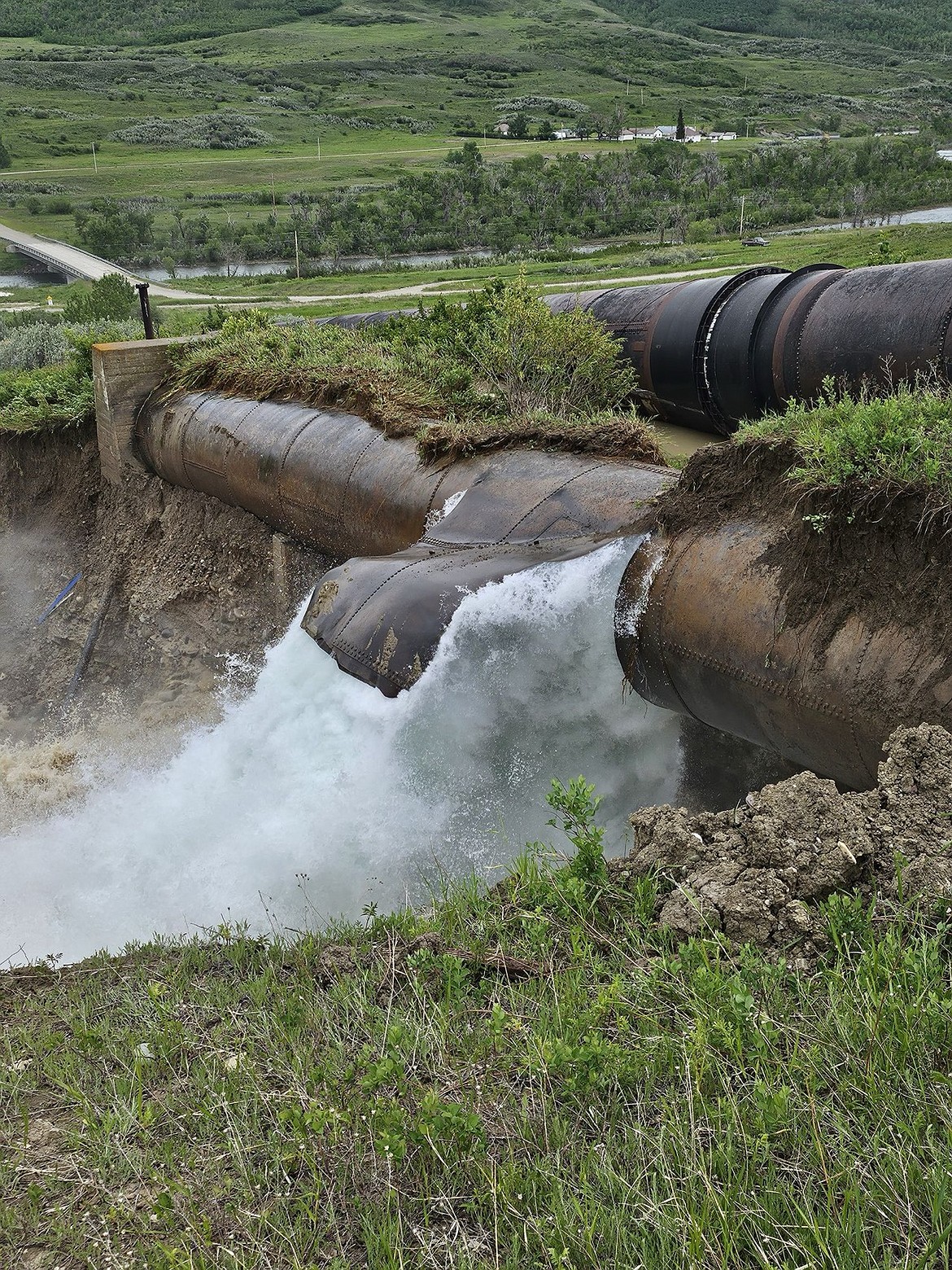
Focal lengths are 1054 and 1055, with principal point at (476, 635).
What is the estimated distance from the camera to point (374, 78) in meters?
153

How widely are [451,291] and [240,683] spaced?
115 feet

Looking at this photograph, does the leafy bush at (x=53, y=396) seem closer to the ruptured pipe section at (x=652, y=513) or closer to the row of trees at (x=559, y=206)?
the ruptured pipe section at (x=652, y=513)

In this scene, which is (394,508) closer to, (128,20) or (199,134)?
(199,134)

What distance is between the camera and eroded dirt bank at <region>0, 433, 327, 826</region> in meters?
14.1

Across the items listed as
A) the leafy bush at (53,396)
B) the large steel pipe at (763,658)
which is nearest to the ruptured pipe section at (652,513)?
the large steel pipe at (763,658)

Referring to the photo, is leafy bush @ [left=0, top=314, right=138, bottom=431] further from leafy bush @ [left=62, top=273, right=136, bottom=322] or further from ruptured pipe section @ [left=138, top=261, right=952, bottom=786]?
leafy bush @ [left=62, top=273, right=136, bottom=322]

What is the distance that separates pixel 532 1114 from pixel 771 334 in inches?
400

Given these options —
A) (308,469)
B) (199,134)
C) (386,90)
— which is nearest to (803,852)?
(308,469)

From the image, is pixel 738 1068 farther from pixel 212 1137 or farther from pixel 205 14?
pixel 205 14

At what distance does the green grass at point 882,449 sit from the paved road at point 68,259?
5585cm

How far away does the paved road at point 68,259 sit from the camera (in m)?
61.0

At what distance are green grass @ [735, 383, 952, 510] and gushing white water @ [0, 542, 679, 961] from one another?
167cm

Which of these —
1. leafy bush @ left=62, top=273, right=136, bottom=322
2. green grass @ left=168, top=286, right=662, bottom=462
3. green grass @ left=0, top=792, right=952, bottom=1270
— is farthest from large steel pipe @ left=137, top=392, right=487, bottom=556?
leafy bush @ left=62, top=273, right=136, bottom=322

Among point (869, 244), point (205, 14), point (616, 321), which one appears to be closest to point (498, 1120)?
point (616, 321)
